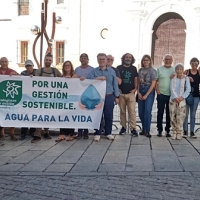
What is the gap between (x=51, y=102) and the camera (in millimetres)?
7047

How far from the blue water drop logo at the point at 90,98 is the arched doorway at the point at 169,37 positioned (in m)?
15.4

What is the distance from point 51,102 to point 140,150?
2.23 meters

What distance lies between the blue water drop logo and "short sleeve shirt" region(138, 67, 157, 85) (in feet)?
3.74

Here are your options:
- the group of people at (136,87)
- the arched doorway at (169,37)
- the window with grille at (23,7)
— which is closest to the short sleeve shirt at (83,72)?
the group of people at (136,87)

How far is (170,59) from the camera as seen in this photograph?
23.8 feet

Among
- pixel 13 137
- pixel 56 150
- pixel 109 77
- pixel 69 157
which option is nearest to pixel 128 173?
pixel 69 157

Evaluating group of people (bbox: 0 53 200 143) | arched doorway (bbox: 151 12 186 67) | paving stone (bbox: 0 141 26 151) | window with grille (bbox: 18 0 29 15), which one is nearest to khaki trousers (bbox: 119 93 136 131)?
group of people (bbox: 0 53 200 143)

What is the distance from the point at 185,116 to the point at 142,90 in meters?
1.16

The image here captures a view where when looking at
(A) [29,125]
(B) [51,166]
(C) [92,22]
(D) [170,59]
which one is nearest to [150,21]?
(C) [92,22]

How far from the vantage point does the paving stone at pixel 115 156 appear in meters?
5.60

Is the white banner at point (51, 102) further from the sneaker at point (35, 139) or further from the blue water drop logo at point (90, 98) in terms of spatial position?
the sneaker at point (35, 139)

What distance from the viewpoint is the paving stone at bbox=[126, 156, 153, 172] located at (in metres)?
5.17

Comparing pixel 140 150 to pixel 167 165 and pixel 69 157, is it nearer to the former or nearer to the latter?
pixel 167 165

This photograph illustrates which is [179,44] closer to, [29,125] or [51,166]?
[29,125]
